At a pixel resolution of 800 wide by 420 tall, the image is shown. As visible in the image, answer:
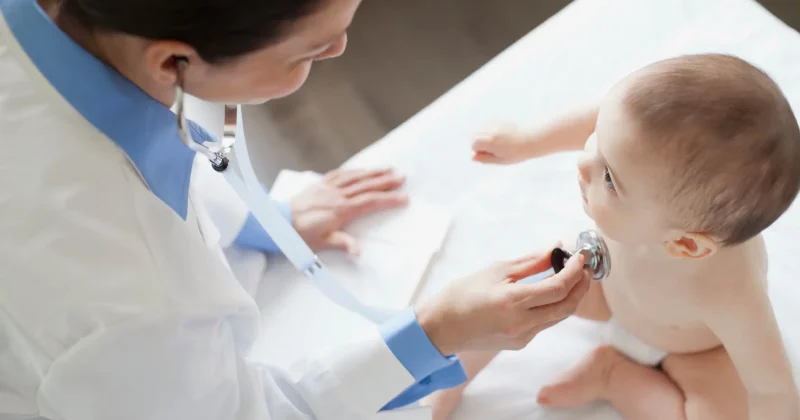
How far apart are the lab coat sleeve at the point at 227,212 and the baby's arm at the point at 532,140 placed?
32cm

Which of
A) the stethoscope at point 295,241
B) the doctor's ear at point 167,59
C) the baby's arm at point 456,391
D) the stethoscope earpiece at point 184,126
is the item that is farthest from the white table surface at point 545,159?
the doctor's ear at point 167,59

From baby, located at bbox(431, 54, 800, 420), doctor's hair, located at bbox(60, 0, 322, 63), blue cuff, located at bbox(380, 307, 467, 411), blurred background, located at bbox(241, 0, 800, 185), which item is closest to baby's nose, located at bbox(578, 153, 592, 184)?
baby, located at bbox(431, 54, 800, 420)

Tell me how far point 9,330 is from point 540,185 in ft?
2.46

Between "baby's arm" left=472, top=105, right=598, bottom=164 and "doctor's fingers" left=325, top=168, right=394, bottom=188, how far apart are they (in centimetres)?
19

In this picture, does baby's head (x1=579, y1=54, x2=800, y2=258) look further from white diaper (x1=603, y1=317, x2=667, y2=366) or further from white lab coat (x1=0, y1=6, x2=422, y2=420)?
white lab coat (x1=0, y1=6, x2=422, y2=420)

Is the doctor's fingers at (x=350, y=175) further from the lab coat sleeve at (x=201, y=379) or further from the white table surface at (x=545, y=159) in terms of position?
the lab coat sleeve at (x=201, y=379)

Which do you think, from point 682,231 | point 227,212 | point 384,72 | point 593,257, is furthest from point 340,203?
point 384,72

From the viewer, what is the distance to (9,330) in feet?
1.75

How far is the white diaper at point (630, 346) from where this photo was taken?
88 centimetres

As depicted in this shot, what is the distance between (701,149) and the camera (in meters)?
0.62

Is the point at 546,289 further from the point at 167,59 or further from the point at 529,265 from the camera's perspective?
the point at 167,59

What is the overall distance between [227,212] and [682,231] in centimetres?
55

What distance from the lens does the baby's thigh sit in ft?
2.65

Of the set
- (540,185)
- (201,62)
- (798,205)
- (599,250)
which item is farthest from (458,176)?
(201,62)
